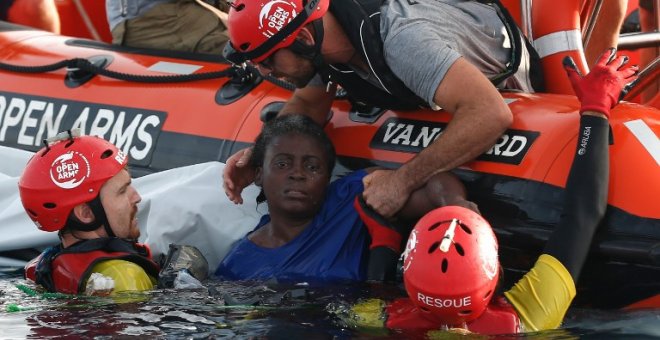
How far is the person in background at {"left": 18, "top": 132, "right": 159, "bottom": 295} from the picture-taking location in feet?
15.6

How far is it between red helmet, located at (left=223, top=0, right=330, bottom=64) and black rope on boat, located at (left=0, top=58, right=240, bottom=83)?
95 centimetres

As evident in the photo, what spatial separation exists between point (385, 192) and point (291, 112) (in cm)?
77

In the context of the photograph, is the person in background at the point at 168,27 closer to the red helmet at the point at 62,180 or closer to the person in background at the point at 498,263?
the red helmet at the point at 62,180

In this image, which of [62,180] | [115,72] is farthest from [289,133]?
[115,72]

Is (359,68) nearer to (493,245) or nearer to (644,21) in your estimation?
(493,245)

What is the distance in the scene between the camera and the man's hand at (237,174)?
211 inches

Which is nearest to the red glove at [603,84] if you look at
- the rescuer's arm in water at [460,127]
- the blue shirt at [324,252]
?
the rescuer's arm in water at [460,127]

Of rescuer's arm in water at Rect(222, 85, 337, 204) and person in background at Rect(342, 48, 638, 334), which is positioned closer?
person in background at Rect(342, 48, 638, 334)

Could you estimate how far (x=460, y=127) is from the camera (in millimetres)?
4625

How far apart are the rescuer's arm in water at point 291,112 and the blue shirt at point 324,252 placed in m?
0.30

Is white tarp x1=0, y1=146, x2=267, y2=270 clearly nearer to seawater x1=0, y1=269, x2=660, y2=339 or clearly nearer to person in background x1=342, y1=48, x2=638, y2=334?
seawater x1=0, y1=269, x2=660, y2=339

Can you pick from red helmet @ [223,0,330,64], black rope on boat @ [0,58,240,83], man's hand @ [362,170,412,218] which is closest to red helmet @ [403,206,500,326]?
man's hand @ [362,170,412,218]

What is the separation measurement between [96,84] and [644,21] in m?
2.91

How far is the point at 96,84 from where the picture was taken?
20.7 ft
